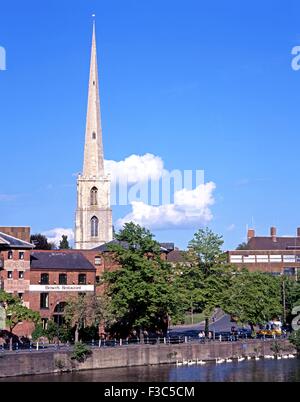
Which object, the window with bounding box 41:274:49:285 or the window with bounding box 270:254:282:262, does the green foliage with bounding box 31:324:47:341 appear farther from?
the window with bounding box 270:254:282:262

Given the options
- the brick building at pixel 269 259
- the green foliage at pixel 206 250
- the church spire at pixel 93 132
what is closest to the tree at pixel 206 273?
the green foliage at pixel 206 250

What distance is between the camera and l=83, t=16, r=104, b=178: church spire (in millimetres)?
Answer: 149125

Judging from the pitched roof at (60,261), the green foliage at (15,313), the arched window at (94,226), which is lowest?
the green foliage at (15,313)

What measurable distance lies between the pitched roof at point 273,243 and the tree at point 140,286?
71119 millimetres

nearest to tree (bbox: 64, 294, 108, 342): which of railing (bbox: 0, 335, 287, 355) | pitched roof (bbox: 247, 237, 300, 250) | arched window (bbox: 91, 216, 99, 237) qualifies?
railing (bbox: 0, 335, 287, 355)

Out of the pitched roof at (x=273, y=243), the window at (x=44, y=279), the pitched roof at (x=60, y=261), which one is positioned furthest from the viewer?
the pitched roof at (x=273, y=243)

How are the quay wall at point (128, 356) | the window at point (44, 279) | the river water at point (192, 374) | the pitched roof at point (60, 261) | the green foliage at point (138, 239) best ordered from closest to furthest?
the river water at point (192, 374), the quay wall at point (128, 356), the green foliage at point (138, 239), the window at point (44, 279), the pitched roof at point (60, 261)

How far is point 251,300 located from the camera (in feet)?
281

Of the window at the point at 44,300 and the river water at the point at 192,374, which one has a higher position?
the window at the point at 44,300

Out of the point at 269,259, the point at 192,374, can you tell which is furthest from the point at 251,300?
the point at 269,259

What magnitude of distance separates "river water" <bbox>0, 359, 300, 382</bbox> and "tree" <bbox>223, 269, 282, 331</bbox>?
11.9 m

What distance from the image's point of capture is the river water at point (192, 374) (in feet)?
196

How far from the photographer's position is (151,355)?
72.0 m

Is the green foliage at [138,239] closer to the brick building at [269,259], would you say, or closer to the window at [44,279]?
the window at [44,279]
